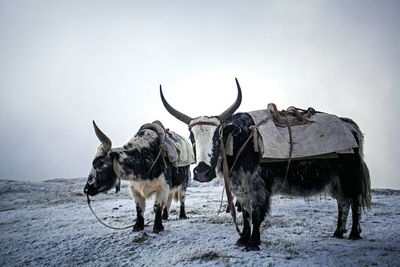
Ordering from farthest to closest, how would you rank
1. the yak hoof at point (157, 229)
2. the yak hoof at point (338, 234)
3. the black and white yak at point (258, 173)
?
the yak hoof at point (157, 229)
the yak hoof at point (338, 234)
the black and white yak at point (258, 173)

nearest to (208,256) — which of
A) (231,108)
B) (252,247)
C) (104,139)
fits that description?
(252,247)

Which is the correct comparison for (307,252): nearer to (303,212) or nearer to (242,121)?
(242,121)

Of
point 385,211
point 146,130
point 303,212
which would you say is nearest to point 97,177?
point 146,130

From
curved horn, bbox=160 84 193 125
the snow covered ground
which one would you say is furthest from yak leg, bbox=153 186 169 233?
curved horn, bbox=160 84 193 125

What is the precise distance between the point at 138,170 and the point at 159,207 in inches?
36.4

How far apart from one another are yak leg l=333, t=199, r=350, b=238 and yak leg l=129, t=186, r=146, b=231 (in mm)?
3866

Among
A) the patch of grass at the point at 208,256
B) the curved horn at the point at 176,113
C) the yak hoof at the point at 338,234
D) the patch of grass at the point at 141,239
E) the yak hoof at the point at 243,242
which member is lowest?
the patch of grass at the point at 141,239

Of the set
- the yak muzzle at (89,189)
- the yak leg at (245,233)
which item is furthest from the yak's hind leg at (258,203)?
the yak muzzle at (89,189)

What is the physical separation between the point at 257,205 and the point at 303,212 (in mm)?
3252

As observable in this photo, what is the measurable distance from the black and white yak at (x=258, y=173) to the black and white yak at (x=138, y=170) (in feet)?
5.54

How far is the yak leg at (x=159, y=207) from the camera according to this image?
5.84 m

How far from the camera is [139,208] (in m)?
6.18

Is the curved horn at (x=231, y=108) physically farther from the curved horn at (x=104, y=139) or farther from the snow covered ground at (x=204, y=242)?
the curved horn at (x=104, y=139)

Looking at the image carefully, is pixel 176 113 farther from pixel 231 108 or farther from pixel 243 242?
pixel 243 242
